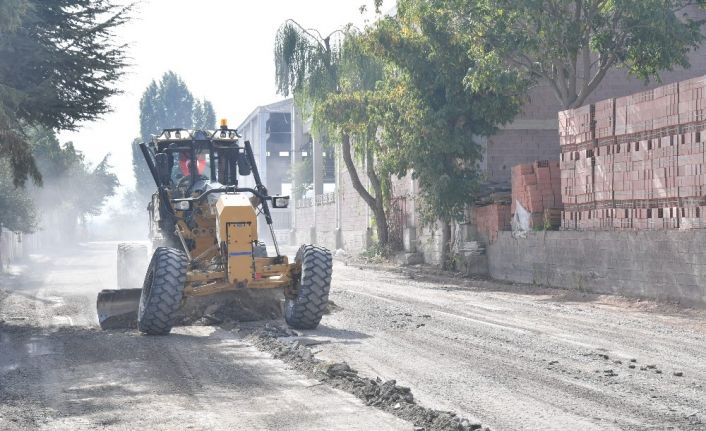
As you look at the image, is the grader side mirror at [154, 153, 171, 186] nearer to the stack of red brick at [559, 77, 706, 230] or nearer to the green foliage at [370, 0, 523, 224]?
the stack of red brick at [559, 77, 706, 230]

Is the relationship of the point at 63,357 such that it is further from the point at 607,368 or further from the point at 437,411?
the point at 607,368

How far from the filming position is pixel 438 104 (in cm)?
2441

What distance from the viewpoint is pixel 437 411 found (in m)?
6.81

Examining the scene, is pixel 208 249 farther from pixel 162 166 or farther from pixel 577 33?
pixel 577 33

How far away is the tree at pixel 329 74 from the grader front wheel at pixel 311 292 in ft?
64.0

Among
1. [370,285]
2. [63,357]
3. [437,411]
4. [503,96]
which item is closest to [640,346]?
[437,411]

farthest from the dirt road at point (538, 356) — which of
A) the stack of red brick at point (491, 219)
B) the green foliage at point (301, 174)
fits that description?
the green foliage at point (301, 174)

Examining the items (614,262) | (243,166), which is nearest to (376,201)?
(614,262)

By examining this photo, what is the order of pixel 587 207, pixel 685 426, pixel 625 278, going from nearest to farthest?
pixel 685 426, pixel 625 278, pixel 587 207

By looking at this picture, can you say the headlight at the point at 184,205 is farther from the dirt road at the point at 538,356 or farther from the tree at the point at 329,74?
the tree at the point at 329,74

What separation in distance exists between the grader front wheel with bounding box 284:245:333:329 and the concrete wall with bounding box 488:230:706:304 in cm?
649

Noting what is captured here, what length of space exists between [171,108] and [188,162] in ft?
361

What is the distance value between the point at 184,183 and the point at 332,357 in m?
5.13

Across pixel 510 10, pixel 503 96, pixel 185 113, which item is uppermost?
pixel 185 113
